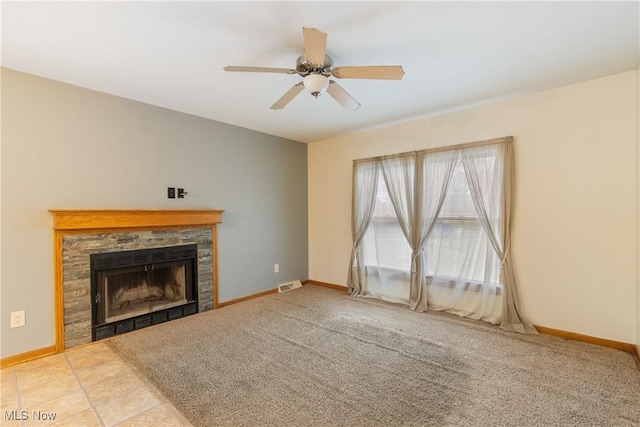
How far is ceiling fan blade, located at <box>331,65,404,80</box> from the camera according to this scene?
74.0 inches

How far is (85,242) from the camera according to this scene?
2.77 m

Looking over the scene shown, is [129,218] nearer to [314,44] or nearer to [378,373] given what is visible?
[314,44]

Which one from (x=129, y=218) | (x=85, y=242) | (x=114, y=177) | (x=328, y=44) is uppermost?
(x=328, y=44)

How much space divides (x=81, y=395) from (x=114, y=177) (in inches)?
77.7

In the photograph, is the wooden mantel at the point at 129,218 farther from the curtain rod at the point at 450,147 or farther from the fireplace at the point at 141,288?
the curtain rod at the point at 450,147

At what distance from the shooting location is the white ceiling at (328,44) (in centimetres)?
175

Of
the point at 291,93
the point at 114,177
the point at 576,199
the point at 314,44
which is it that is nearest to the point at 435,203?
the point at 576,199

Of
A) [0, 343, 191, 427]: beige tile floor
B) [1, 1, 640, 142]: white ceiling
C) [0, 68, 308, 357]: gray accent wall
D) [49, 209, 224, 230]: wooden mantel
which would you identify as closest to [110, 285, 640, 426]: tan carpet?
[0, 343, 191, 427]: beige tile floor

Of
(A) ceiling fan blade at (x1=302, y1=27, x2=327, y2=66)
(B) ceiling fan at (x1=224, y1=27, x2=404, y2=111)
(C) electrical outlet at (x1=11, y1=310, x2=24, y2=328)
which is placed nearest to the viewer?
(A) ceiling fan blade at (x1=302, y1=27, x2=327, y2=66)

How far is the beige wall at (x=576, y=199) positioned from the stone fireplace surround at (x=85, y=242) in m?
3.58

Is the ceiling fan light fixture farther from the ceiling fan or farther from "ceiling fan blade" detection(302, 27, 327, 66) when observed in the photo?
"ceiling fan blade" detection(302, 27, 327, 66)

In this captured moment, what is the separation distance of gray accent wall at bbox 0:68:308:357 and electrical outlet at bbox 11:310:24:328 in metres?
0.04

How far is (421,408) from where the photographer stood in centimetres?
184

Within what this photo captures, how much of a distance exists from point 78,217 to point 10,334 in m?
1.07
